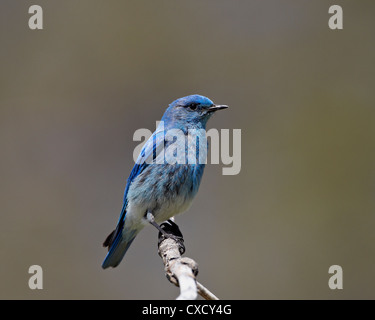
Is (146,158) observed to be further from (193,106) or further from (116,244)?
(116,244)

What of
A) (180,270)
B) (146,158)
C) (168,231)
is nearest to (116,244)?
(168,231)

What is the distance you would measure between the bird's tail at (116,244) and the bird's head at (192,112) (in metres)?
1.02

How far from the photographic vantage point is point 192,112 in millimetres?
4453

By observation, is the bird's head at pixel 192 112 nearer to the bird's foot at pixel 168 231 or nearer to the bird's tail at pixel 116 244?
the bird's foot at pixel 168 231

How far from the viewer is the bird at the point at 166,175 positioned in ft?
13.4

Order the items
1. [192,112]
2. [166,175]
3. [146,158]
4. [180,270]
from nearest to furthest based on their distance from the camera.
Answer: [180,270]
[166,175]
[146,158]
[192,112]

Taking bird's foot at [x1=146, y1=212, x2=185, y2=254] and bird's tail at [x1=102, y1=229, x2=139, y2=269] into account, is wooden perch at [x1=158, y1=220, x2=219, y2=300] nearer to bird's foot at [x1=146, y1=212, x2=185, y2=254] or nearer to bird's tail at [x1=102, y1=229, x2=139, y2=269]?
bird's foot at [x1=146, y1=212, x2=185, y2=254]

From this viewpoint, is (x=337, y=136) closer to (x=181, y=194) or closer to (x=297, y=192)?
(x=297, y=192)

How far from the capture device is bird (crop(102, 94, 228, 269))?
410 cm

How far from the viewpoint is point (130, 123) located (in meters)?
7.80

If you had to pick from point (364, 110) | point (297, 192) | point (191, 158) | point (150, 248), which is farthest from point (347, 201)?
point (191, 158)

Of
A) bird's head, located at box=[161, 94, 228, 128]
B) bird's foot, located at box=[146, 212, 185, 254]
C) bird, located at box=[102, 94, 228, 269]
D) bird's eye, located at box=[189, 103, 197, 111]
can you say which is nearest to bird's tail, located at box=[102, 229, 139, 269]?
bird, located at box=[102, 94, 228, 269]

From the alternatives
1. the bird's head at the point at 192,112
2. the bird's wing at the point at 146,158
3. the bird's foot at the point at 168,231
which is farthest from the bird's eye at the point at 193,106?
the bird's foot at the point at 168,231

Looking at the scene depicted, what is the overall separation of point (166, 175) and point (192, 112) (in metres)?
0.68
